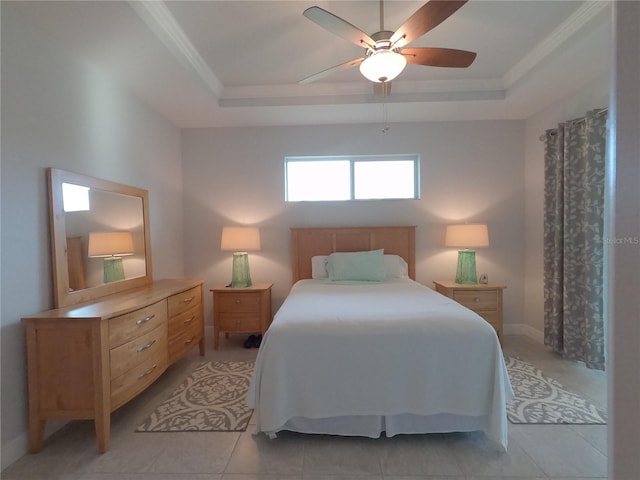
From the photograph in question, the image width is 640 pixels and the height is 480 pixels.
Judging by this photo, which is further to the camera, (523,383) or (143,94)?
(143,94)

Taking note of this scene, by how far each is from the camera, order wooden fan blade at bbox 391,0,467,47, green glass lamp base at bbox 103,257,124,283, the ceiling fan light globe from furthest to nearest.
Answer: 1. green glass lamp base at bbox 103,257,124,283
2. the ceiling fan light globe
3. wooden fan blade at bbox 391,0,467,47

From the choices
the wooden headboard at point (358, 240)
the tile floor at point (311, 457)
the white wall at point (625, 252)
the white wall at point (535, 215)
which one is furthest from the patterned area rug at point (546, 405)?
the white wall at point (625, 252)

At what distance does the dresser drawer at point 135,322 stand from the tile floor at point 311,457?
61 cm

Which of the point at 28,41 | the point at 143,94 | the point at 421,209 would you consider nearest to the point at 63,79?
the point at 28,41

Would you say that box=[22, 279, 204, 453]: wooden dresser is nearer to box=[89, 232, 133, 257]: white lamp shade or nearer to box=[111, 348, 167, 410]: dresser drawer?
box=[111, 348, 167, 410]: dresser drawer

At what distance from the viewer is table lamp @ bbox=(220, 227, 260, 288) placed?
3.59 metres

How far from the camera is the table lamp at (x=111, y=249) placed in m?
2.41

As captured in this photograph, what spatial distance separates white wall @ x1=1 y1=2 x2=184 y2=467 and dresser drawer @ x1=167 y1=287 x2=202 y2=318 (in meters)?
0.80

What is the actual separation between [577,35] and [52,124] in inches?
147

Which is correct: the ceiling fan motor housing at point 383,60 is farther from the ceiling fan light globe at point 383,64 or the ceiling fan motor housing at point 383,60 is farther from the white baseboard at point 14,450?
the white baseboard at point 14,450

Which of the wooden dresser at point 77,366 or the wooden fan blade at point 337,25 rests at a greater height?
the wooden fan blade at point 337,25

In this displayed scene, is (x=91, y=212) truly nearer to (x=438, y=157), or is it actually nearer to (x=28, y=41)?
(x=28, y=41)

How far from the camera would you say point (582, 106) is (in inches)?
117

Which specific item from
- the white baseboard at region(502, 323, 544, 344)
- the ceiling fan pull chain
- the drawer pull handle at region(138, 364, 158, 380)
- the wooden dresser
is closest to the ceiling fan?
the ceiling fan pull chain
